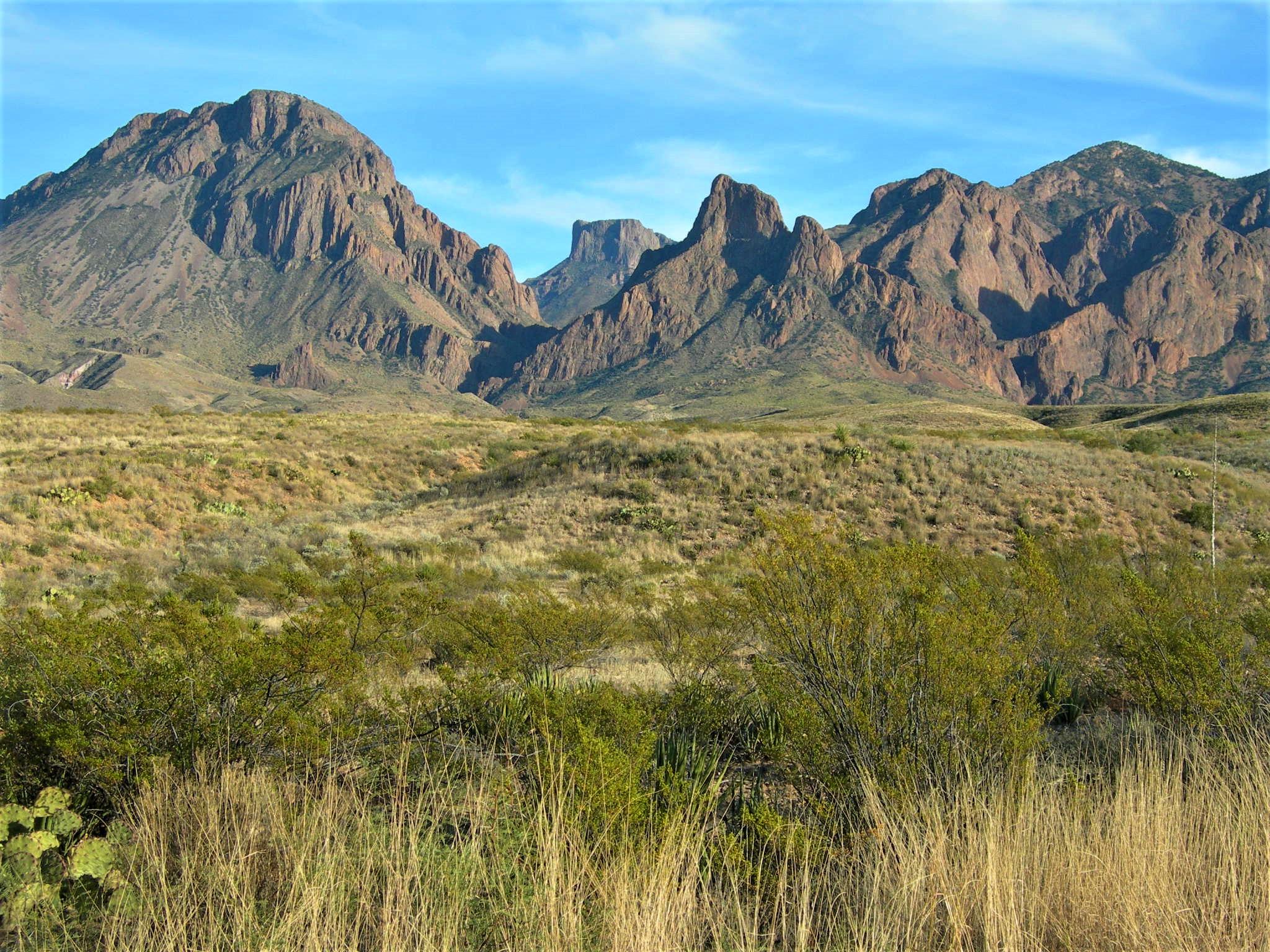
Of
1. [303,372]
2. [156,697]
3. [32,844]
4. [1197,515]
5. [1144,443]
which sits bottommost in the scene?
[32,844]

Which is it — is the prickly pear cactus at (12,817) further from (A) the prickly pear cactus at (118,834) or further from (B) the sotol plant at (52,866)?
(A) the prickly pear cactus at (118,834)

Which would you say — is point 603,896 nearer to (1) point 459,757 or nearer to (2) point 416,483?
(1) point 459,757

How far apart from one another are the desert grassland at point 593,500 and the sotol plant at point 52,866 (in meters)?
11.4

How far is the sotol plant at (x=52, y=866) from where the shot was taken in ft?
9.75

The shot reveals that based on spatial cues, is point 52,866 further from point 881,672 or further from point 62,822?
point 881,672

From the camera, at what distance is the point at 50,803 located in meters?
3.39

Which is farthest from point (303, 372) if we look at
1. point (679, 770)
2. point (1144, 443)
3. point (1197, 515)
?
point (679, 770)

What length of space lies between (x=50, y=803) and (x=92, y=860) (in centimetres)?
54

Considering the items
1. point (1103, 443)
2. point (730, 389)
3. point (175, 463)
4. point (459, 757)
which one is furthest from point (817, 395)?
point (459, 757)

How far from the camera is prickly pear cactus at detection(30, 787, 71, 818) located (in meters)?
3.34

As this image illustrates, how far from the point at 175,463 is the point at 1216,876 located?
27759 mm


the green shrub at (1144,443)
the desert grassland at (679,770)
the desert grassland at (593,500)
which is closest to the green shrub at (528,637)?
the desert grassland at (679,770)

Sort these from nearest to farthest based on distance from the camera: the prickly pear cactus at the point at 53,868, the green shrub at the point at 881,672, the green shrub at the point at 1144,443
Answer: the prickly pear cactus at the point at 53,868 < the green shrub at the point at 881,672 < the green shrub at the point at 1144,443

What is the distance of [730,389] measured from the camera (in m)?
163
